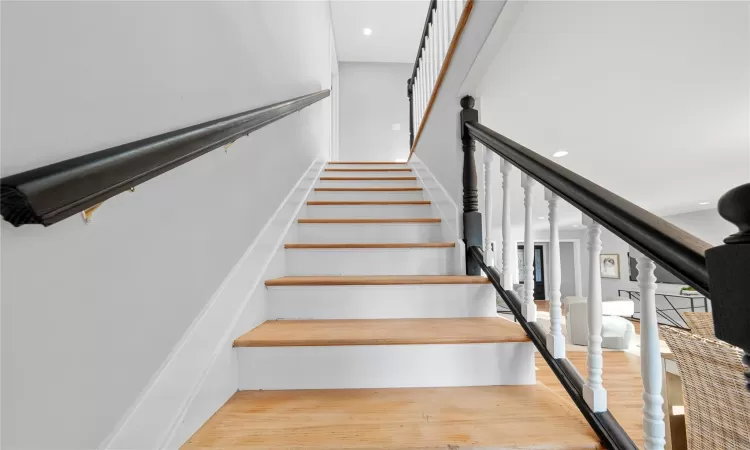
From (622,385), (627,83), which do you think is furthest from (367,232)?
(622,385)

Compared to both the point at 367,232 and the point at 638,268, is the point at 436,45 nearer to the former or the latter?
the point at 367,232

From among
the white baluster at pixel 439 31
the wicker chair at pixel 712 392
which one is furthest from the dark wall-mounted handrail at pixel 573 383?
the white baluster at pixel 439 31

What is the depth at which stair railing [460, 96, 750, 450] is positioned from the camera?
1.59 feet

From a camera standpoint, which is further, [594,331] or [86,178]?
[594,331]

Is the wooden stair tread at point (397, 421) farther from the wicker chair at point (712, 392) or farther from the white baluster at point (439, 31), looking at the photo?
the white baluster at point (439, 31)

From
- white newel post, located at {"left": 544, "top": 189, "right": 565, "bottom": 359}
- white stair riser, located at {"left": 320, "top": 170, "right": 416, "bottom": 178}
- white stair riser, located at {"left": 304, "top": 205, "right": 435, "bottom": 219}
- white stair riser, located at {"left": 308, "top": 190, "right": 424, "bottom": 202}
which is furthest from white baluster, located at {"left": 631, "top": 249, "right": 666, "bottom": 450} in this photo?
white stair riser, located at {"left": 320, "top": 170, "right": 416, "bottom": 178}

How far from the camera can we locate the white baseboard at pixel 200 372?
2.26 ft

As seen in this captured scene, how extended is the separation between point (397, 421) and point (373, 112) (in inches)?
222

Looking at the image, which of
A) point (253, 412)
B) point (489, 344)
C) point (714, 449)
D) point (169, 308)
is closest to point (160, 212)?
point (169, 308)

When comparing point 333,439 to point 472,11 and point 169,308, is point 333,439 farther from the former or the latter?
A: point 472,11

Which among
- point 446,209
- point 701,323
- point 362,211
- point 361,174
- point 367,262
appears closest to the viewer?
point 367,262

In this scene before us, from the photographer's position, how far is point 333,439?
0.84 metres

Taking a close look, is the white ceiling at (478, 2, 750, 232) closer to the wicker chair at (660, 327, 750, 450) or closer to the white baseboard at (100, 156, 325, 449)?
the wicker chair at (660, 327, 750, 450)

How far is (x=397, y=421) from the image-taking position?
3.04 feet
